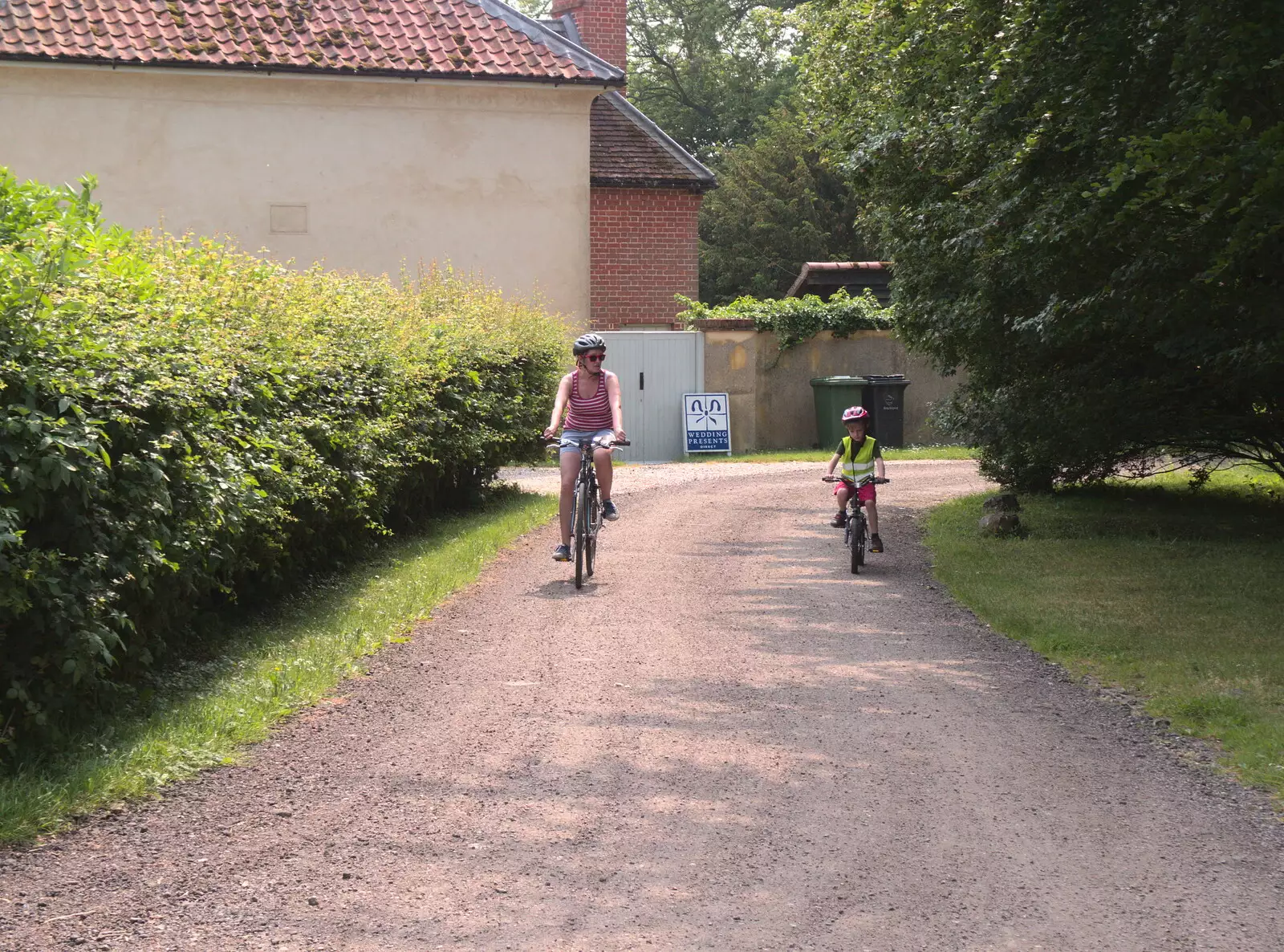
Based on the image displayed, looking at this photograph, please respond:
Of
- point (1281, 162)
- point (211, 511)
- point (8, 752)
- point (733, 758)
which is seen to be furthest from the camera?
point (1281, 162)

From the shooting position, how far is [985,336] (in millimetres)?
12523

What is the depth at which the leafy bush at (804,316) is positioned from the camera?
24109 mm

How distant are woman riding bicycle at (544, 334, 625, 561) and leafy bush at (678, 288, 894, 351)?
13.1 meters

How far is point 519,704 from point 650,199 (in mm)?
19094

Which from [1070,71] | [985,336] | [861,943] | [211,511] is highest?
[1070,71]

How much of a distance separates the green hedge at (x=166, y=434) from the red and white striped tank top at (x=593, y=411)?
1352mm

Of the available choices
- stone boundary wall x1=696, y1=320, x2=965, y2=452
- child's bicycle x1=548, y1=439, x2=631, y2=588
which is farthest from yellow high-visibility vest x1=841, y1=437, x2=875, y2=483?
stone boundary wall x1=696, y1=320, x2=965, y2=452

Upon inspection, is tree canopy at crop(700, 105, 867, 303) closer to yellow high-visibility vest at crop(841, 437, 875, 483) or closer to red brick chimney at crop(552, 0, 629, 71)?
red brick chimney at crop(552, 0, 629, 71)

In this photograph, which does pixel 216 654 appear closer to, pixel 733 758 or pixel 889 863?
pixel 733 758

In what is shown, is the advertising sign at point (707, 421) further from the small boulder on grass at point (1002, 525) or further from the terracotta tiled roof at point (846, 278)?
the small boulder on grass at point (1002, 525)

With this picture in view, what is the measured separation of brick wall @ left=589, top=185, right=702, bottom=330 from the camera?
80.9ft

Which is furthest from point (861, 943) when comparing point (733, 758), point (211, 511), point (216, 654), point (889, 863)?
point (216, 654)

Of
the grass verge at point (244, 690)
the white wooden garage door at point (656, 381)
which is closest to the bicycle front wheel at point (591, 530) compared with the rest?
the grass verge at point (244, 690)

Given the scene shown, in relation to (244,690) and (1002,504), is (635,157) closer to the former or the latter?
(1002,504)
